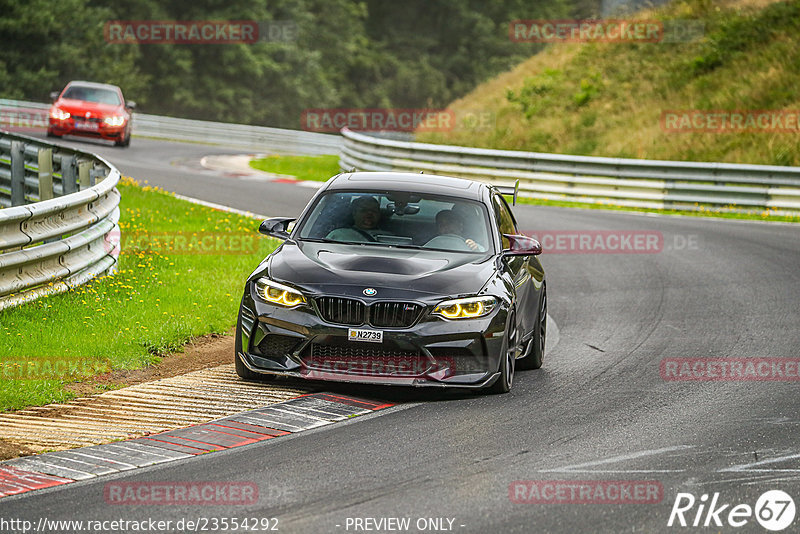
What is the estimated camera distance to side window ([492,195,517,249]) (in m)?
9.66

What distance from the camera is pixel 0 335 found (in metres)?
9.13

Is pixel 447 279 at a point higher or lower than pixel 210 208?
higher

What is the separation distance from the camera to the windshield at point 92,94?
31.5 m

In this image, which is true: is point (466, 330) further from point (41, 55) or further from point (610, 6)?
point (41, 55)

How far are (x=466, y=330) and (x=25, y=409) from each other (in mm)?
2971

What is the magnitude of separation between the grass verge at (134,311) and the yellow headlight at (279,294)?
1.47 metres

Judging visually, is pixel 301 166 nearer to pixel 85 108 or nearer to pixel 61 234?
pixel 85 108

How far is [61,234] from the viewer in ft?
35.9

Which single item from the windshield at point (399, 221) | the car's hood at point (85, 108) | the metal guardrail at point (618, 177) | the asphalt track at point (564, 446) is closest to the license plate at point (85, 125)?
the car's hood at point (85, 108)

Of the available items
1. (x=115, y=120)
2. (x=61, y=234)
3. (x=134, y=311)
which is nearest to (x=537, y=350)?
(x=134, y=311)

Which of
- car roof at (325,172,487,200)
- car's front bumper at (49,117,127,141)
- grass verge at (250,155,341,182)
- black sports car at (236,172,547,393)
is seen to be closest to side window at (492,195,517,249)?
car roof at (325,172,487,200)

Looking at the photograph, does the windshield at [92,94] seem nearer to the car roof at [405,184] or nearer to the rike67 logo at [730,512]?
the car roof at [405,184]

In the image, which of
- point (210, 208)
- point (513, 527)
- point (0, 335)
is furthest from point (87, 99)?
point (513, 527)

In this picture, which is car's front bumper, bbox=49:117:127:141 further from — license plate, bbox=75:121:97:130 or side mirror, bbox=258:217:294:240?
side mirror, bbox=258:217:294:240
